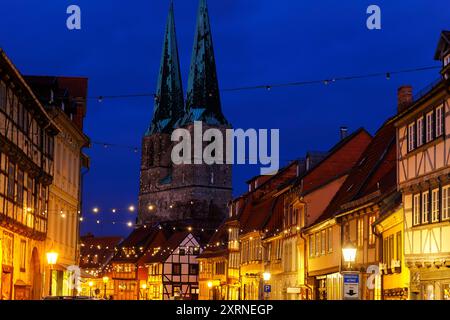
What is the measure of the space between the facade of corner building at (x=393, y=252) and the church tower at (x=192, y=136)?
10519cm

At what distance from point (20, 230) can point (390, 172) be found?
14.1 metres

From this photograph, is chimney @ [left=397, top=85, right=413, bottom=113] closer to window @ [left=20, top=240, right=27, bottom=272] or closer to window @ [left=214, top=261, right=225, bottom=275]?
window @ [left=20, top=240, right=27, bottom=272]

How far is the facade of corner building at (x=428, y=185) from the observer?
27797 millimetres

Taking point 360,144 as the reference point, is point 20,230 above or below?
below

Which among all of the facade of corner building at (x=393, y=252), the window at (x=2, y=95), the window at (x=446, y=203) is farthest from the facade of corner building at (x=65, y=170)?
the window at (x=446, y=203)

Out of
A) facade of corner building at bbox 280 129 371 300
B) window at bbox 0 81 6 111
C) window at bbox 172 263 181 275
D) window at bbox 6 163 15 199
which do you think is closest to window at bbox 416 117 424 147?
window at bbox 0 81 6 111

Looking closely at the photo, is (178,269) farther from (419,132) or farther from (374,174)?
(419,132)

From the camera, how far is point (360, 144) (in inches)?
2041

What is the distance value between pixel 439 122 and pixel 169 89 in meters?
123

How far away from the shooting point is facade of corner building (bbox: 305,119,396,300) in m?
36.4
